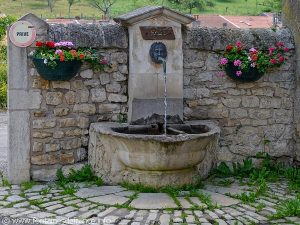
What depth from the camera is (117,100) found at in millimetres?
6695

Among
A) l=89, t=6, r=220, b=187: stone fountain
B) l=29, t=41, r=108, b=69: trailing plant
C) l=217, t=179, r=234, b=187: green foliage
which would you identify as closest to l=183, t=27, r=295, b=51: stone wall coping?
l=89, t=6, r=220, b=187: stone fountain

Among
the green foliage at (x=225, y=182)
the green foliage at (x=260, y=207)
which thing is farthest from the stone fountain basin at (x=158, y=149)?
the green foliage at (x=260, y=207)

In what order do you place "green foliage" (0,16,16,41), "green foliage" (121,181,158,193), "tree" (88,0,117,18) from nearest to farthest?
"green foliage" (121,181,158,193), "green foliage" (0,16,16,41), "tree" (88,0,117,18)

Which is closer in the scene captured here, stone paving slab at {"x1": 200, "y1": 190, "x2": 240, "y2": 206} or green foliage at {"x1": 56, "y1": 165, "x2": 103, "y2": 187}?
stone paving slab at {"x1": 200, "y1": 190, "x2": 240, "y2": 206}

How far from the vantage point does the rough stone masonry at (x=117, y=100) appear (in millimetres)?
6371

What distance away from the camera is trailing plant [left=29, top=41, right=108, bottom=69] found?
6102mm

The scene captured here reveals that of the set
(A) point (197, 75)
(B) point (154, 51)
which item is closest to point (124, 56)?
(B) point (154, 51)

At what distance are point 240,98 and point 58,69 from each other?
2.46 meters

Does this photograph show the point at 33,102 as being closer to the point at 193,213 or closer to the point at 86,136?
the point at 86,136

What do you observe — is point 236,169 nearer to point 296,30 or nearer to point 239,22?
point 296,30

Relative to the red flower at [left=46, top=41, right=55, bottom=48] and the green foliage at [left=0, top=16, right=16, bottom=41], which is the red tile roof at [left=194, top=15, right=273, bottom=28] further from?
the red flower at [left=46, top=41, right=55, bottom=48]

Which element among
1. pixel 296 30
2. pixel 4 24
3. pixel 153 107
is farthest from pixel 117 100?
pixel 4 24

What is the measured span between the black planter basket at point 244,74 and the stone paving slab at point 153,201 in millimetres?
1976

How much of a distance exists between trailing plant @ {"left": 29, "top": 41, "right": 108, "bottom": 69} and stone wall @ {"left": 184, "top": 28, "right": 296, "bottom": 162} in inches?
47.4
